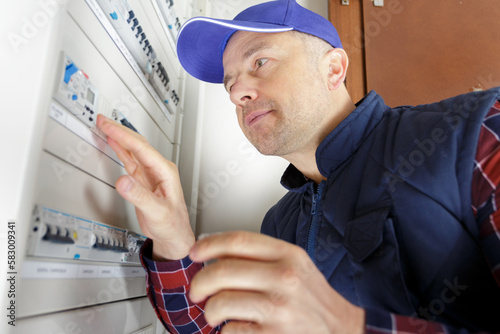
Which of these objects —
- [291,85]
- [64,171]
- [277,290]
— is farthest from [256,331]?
[291,85]

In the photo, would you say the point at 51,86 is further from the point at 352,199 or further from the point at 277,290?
the point at 352,199

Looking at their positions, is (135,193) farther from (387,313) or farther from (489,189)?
(489,189)

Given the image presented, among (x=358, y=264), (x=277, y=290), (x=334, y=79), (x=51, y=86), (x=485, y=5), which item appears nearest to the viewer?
(x=277, y=290)

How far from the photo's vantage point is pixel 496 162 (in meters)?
0.71

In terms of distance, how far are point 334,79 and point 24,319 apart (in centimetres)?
107

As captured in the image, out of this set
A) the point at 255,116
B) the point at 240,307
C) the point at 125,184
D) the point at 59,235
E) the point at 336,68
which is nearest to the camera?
the point at 240,307

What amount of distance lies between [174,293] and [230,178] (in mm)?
710

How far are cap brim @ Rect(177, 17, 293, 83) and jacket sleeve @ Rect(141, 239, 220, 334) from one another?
0.74m

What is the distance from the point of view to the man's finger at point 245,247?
496 mm

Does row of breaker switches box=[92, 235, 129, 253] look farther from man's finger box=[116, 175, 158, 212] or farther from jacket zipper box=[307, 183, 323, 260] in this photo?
jacket zipper box=[307, 183, 323, 260]

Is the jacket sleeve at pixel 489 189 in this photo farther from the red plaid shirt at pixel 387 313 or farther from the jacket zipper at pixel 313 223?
the jacket zipper at pixel 313 223

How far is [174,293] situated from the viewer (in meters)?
1.06

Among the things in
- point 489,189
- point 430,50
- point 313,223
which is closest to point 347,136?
point 313,223

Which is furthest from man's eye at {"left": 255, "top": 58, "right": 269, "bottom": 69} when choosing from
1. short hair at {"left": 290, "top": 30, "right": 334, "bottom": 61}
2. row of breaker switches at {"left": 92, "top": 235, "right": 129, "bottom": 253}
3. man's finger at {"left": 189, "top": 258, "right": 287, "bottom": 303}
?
man's finger at {"left": 189, "top": 258, "right": 287, "bottom": 303}
